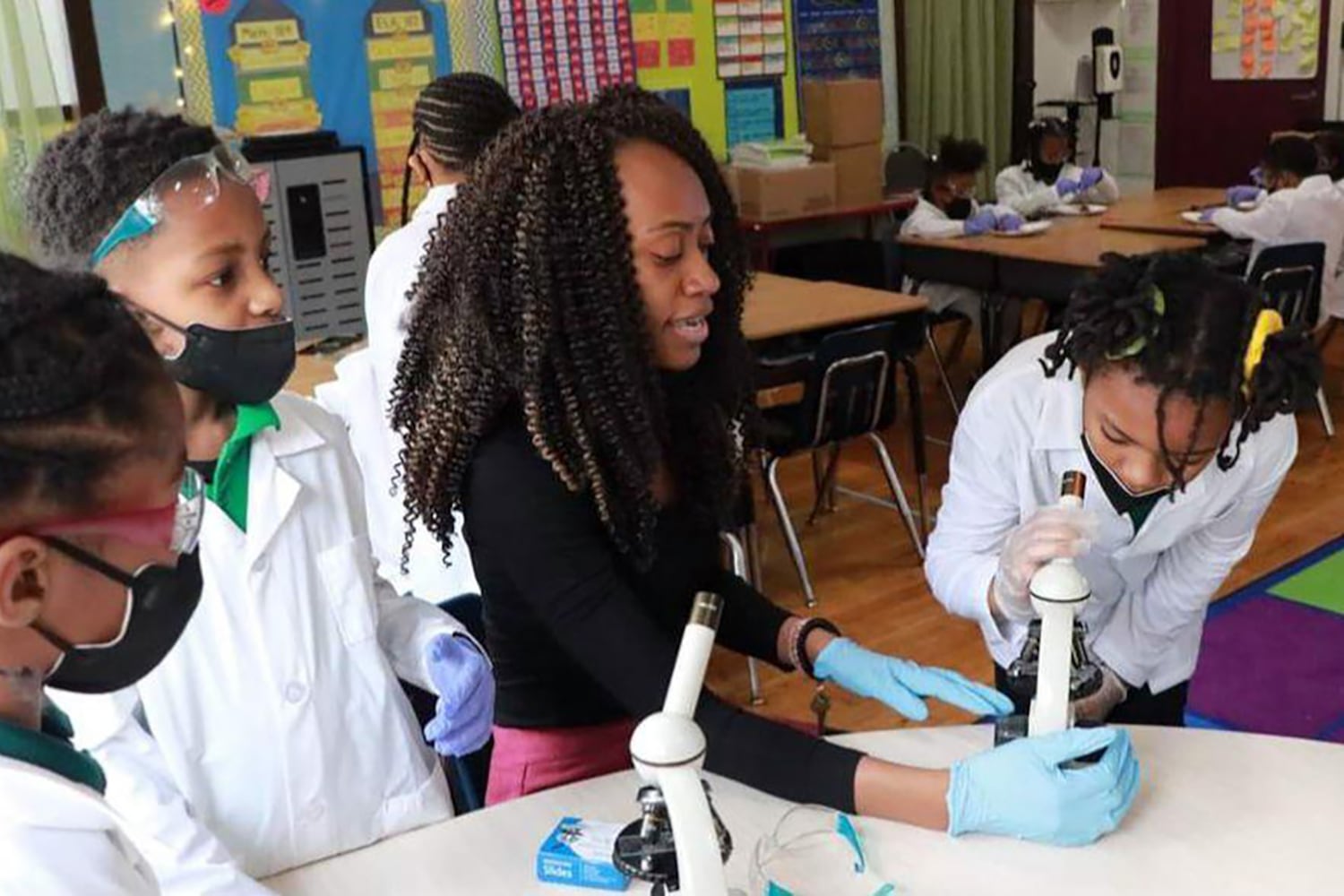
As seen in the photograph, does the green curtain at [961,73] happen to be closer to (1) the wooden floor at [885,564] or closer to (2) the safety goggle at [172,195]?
(1) the wooden floor at [885,564]

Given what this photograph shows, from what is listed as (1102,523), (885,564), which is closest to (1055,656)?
(1102,523)

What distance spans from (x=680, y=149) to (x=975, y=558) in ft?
2.34

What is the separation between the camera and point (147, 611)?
92 cm

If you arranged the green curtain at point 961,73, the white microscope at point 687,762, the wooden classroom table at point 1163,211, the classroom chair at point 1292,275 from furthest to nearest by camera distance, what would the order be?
the green curtain at point 961,73
the wooden classroom table at point 1163,211
the classroom chair at point 1292,275
the white microscope at point 687,762

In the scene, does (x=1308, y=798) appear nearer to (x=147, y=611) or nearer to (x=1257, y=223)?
(x=147, y=611)

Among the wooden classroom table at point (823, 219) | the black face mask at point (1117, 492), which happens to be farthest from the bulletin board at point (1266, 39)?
the black face mask at point (1117, 492)

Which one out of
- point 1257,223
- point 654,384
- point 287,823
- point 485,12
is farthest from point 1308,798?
point 485,12

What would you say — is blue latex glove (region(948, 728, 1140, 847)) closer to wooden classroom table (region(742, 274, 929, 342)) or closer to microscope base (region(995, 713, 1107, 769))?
microscope base (region(995, 713, 1107, 769))

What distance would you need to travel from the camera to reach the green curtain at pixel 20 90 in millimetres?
4047

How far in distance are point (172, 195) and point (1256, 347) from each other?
47.9 inches

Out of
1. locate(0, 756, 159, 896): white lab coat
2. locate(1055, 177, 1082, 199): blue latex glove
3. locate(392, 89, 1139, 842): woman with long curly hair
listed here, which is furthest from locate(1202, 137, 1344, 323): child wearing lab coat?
locate(0, 756, 159, 896): white lab coat

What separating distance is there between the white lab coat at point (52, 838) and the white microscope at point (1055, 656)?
2.69 feet

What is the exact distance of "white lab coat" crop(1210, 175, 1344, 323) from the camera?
4.82m

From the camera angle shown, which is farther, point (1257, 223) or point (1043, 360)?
point (1257, 223)
